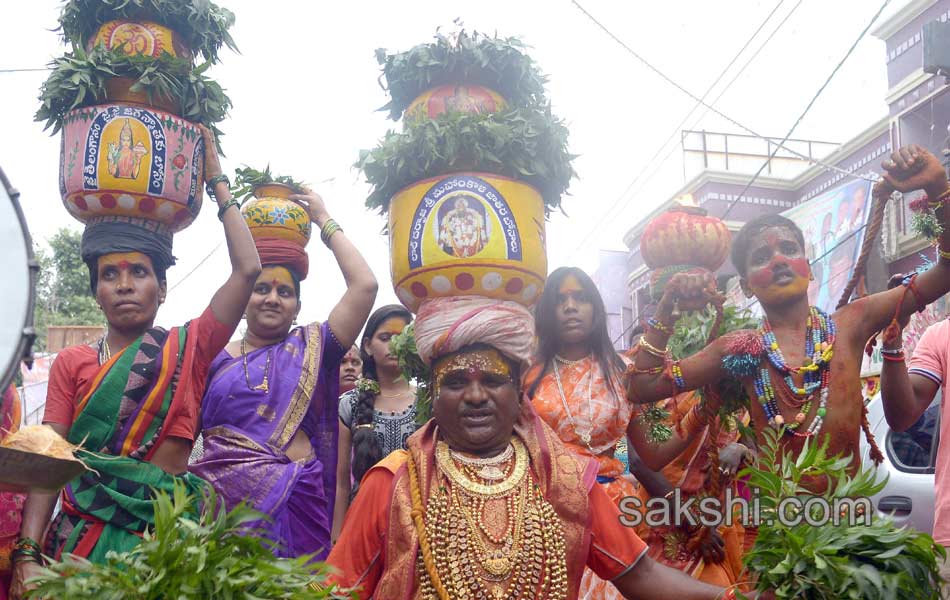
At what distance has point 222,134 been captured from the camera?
426 centimetres

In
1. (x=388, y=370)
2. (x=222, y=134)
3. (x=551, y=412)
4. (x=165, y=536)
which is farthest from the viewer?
(x=388, y=370)

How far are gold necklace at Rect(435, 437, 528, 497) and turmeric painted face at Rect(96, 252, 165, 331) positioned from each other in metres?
1.32

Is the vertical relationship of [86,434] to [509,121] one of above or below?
below

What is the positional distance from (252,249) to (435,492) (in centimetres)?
126

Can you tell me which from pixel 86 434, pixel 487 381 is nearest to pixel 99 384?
pixel 86 434

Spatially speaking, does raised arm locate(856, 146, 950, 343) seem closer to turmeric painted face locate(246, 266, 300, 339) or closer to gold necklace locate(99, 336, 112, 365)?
turmeric painted face locate(246, 266, 300, 339)

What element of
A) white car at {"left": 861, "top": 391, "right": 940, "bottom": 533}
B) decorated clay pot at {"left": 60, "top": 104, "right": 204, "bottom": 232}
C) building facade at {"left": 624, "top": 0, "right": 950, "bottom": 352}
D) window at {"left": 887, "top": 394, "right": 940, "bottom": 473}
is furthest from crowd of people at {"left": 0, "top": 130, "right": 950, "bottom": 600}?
building facade at {"left": 624, "top": 0, "right": 950, "bottom": 352}

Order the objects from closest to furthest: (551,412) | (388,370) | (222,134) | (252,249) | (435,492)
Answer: (435,492), (252,249), (222,134), (551,412), (388,370)

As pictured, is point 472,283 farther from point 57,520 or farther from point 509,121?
point 57,520

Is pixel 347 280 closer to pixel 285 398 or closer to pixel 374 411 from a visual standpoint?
pixel 285 398

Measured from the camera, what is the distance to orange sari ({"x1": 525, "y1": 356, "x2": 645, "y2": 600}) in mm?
4742

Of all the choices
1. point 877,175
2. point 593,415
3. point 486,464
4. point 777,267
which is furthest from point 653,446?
point 877,175

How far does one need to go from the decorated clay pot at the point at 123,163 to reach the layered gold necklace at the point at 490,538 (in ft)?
5.09

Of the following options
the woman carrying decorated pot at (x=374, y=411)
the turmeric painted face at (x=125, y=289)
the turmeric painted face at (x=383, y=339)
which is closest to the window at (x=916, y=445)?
the woman carrying decorated pot at (x=374, y=411)
